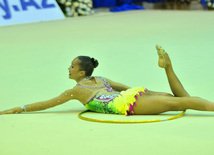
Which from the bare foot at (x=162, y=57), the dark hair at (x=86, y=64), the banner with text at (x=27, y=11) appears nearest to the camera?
the bare foot at (x=162, y=57)

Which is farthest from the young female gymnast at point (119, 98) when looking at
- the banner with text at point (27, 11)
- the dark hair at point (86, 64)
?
the banner with text at point (27, 11)

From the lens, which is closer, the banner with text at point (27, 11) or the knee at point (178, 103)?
the knee at point (178, 103)

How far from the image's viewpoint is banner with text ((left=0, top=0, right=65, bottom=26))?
9.37 m

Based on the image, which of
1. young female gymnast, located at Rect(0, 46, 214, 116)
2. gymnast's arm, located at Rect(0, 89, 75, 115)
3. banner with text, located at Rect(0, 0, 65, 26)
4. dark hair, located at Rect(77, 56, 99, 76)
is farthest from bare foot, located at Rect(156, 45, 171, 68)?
banner with text, located at Rect(0, 0, 65, 26)

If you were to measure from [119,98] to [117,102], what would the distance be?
0.03 m

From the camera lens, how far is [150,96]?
3396 millimetres

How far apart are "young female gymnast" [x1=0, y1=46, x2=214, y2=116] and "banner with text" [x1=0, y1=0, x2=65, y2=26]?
607cm

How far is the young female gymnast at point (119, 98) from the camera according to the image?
132 inches

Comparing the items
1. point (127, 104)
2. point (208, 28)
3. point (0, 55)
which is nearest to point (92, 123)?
point (127, 104)

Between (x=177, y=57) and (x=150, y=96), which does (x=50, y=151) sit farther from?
(x=177, y=57)

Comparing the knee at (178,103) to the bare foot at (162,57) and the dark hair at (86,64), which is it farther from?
the dark hair at (86,64)

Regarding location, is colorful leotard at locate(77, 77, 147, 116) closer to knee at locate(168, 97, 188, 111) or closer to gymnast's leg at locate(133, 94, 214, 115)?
gymnast's leg at locate(133, 94, 214, 115)

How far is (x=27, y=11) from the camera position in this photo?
982 cm

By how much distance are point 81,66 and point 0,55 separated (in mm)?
2991
